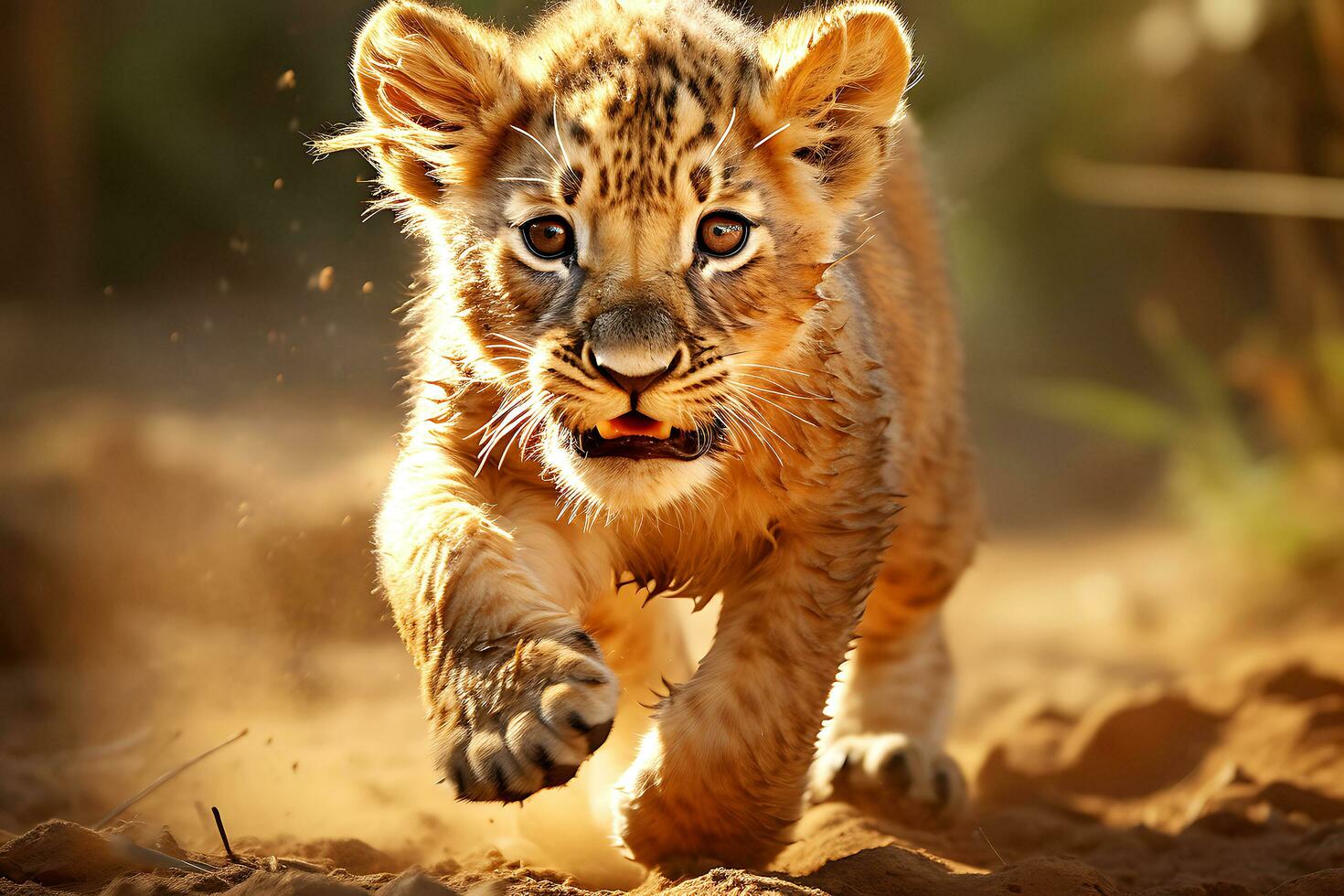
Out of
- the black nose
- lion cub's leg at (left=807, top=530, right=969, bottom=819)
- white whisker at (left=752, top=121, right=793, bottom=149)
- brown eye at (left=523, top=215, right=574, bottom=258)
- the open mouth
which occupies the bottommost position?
lion cub's leg at (left=807, top=530, right=969, bottom=819)

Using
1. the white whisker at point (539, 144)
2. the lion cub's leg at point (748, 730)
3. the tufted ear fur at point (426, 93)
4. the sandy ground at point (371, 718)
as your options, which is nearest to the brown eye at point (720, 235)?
the white whisker at point (539, 144)

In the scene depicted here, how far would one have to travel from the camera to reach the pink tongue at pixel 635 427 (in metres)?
2.89

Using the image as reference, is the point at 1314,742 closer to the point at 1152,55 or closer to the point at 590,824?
the point at 590,824

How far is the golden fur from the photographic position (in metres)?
2.86

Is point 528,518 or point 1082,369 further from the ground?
point 1082,369


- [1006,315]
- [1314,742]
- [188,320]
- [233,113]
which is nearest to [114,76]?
[233,113]

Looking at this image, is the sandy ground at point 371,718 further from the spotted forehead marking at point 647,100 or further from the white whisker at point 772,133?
the white whisker at point 772,133

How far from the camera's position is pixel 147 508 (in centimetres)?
632

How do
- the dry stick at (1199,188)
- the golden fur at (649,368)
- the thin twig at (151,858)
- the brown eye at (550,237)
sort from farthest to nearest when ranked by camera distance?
1. the dry stick at (1199,188)
2. the brown eye at (550,237)
3. the golden fur at (649,368)
4. the thin twig at (151,858)

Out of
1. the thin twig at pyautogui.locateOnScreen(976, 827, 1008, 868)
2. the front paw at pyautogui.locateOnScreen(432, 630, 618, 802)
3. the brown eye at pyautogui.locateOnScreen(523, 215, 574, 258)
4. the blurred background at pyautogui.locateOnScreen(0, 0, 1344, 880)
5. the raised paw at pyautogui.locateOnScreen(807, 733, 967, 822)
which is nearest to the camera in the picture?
the front paw at pyautogui.locateOnScreen(432, 630, 618, 802)

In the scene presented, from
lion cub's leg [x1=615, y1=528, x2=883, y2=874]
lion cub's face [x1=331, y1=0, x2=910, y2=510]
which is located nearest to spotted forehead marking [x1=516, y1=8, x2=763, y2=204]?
lion cub's face [x1=331, y1=0, x2=910, y2=510]

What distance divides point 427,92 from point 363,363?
720 centimetres

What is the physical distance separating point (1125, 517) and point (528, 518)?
647 centimetres

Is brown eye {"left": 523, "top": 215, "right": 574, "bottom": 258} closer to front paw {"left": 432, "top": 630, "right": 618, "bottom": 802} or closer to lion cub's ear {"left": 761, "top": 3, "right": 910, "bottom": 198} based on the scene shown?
lion cub's ear {"left": 761, "top": 3, "right": 910, "bottom": 198}
